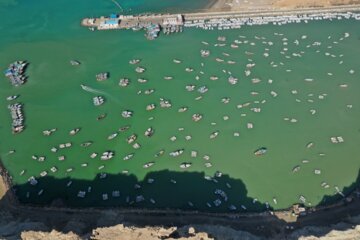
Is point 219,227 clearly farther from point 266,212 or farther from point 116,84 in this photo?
point 116,84

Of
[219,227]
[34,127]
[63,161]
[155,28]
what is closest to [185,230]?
[219,227]

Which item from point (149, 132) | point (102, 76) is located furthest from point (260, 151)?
point (102, 76)

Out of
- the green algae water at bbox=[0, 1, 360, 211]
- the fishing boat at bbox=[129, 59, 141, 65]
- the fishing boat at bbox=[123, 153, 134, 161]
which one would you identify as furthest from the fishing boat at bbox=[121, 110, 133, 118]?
the fishing boat at bbox=[129, 59, 141, 65]

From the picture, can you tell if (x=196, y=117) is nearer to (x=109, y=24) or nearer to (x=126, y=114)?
(x=126, y=114)

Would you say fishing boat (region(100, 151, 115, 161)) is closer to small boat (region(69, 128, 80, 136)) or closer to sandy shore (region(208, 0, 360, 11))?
small boat (region(69, 128, 80, 136))

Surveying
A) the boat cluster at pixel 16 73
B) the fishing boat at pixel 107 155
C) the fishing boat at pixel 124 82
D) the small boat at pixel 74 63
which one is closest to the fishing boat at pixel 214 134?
the fishing boat at pixel 107 155

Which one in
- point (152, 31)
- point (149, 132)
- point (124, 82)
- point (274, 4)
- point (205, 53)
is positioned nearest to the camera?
point (149, 132)
